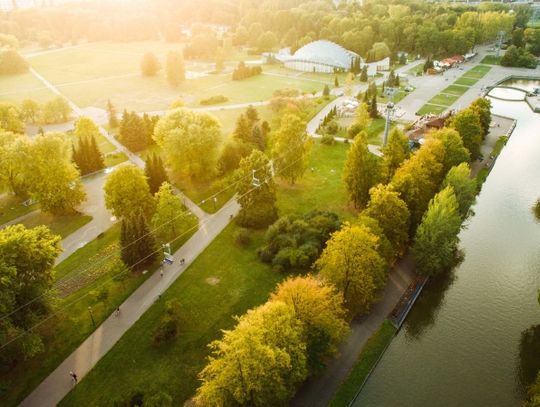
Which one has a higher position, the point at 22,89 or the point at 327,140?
the point at 327,140

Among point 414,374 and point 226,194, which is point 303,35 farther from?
point 414,374

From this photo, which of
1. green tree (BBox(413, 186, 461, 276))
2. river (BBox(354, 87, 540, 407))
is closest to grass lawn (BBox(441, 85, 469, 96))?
river (BBox(354, 87, 540, 407))

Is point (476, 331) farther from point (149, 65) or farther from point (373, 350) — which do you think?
point (149, 65)

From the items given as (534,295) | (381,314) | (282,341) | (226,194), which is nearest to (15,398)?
(282,341)

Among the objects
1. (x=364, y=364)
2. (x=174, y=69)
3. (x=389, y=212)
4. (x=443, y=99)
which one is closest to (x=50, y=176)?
(x=389, y=212)

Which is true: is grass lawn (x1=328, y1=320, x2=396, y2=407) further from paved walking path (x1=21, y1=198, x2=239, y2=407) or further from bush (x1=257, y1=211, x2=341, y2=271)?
paved walking path (x1=21, y1=198, x2=239, y2=407)

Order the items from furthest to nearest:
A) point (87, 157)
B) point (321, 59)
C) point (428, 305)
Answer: point (321, 59), point (87, 157), point (428, 305)
